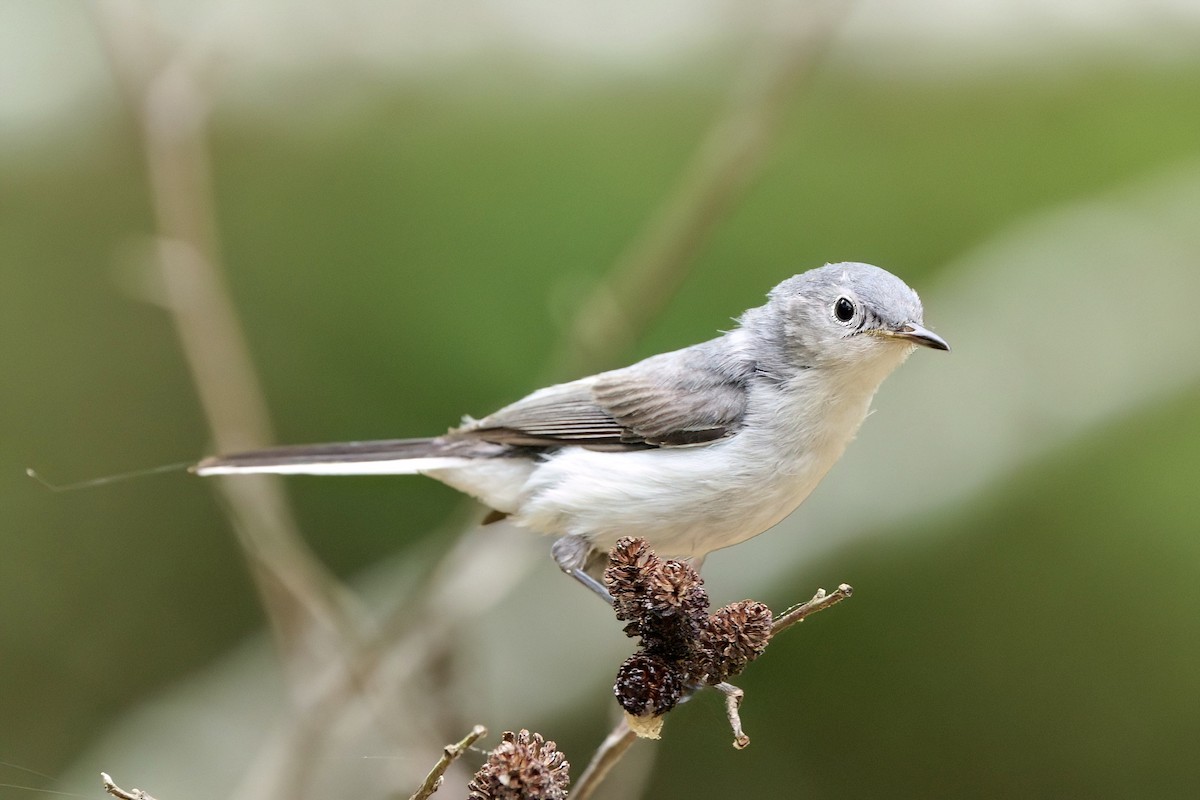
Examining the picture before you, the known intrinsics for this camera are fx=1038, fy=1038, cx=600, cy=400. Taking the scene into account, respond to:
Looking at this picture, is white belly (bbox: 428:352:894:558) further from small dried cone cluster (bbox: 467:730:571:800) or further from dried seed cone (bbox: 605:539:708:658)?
small dried cone cluster (bbox: 467:730:571:800)

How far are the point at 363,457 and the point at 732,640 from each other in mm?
755

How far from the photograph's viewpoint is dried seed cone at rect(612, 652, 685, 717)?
3.17ft

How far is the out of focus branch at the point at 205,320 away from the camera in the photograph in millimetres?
2332

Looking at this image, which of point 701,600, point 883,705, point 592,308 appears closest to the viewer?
point 701,600

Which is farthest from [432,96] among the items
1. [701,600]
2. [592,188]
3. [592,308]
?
[701,600]

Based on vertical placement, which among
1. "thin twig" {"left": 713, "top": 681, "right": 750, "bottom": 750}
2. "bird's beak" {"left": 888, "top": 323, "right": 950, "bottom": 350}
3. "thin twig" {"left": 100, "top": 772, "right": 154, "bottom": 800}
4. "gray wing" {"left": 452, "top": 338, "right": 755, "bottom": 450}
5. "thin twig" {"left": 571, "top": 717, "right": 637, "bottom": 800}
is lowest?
"thin twig" {"left": 713, "top": 681, "right": 750, "bottom": 750}

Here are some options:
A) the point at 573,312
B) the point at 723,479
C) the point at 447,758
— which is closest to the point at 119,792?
the point at 447,758

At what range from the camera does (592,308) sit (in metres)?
2.19

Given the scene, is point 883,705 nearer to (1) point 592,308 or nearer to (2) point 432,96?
(1) point 592,308

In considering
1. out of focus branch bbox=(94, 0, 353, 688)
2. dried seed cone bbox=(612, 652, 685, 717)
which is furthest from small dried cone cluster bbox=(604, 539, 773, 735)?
out of focus branch bbox=(94, 0, 353, 688)

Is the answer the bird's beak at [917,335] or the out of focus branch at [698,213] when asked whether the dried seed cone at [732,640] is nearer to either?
the bird's beak at [917,335]

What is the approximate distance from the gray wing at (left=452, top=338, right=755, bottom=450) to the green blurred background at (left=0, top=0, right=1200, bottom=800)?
104 centimetres

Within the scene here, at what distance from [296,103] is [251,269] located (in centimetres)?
60

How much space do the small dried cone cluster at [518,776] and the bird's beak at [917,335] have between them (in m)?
0.55
